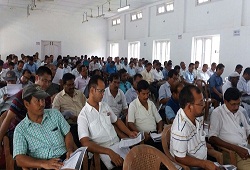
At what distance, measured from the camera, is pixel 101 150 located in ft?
6.81

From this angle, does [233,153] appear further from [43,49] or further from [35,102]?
[43,49]

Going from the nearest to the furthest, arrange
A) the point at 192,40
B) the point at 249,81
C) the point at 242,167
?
1. the point at 242,167
2. the point at 249,81
3. the point at 192,40

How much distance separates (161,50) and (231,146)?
29.3 feet

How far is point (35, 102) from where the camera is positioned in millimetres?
1874

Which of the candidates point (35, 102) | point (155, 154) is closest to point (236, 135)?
point (155, 154)

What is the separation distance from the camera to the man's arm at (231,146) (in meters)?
2.28

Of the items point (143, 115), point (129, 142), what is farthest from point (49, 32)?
point (129, 142)

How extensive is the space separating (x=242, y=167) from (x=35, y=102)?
1.92 m

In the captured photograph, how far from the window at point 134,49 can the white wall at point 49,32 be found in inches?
108

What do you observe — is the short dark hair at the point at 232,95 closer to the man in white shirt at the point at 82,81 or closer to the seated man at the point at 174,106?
the seated man at the point at 174,106

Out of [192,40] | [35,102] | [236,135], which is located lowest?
[236,135]

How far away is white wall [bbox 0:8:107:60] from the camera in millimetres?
12984

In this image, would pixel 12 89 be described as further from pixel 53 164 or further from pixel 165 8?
pixel 165 8

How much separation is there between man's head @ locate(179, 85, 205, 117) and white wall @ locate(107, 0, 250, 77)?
19.5 ft
